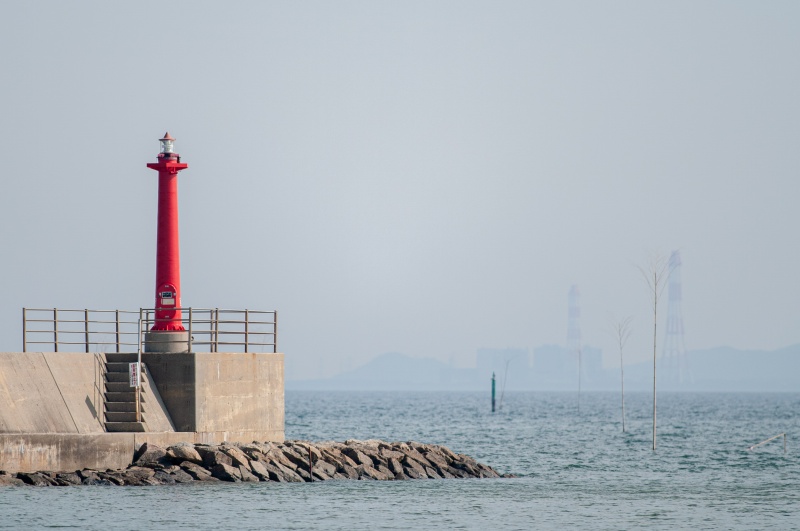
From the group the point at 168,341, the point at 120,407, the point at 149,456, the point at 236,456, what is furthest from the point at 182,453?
the point at 168,341

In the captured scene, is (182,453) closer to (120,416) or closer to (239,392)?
(120,416)

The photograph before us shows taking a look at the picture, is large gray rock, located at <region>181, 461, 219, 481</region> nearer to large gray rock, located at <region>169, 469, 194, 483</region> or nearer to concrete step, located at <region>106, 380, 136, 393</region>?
large gray rock, located at <region>169, 469, 194, 483</region>

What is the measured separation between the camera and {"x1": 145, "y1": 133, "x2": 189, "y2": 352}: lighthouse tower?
33656 millimetres

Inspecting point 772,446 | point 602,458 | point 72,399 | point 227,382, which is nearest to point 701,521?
point 227,382

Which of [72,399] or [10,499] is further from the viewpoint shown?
[72,399]

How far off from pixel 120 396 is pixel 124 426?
859mm

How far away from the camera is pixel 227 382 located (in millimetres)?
32562

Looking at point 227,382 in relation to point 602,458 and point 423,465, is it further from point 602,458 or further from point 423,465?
point 602,458

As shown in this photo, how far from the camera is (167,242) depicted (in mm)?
33875

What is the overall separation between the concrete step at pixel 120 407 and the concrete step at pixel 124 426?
370 millimetres

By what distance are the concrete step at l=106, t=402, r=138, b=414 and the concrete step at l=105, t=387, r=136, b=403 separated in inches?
5.6

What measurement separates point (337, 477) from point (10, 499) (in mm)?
10198

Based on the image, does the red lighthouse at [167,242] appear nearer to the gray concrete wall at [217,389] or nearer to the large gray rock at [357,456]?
the gray concrete wall at [217,389]

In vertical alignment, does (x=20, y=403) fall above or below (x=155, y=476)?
above
